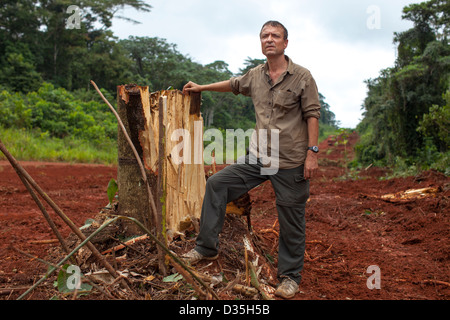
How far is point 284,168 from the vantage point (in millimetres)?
2646

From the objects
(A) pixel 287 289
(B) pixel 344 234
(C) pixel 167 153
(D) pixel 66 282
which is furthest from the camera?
(B) pixel 344 234

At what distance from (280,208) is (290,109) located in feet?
2.20

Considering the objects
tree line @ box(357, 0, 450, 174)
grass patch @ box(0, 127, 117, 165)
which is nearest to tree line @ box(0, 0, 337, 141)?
grass patch @ box(0, 127, 117, 165)

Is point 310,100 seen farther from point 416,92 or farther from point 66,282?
point 416,92

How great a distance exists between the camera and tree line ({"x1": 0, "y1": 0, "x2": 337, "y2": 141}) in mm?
19109

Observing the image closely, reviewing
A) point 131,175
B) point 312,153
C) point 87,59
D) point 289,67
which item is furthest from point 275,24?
point 87,59

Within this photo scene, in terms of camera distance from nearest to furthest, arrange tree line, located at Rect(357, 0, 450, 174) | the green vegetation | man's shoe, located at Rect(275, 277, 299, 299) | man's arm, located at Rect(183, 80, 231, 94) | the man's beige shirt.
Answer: man's shoe, located at Rect(275, 277, 299, 299), the man's beige shirt, man's arm, located at Rect(183, 80, 231, 94), tree line, located at Rect(357, 0, 450, 174), the green vegetation

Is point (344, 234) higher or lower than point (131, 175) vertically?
lower

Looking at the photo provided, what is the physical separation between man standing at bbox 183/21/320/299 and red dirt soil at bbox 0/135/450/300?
1.29ft

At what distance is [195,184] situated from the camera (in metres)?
3.16

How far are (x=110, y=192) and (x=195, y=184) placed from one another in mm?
659

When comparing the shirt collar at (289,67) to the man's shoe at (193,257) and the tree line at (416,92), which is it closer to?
the man's shoe at (193,257)

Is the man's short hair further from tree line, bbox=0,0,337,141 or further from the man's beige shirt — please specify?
tree line, bbox=0,0,337,141
